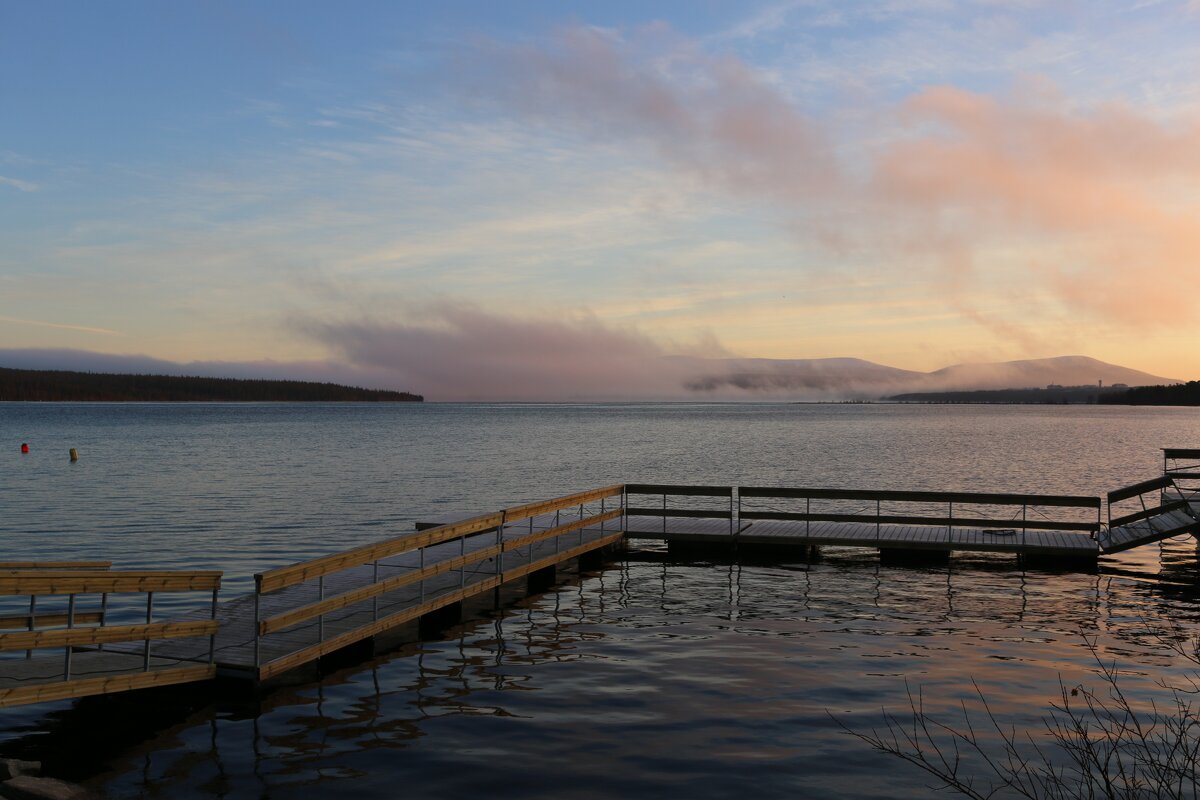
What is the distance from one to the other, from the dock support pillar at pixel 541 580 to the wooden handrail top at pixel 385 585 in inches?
29.2

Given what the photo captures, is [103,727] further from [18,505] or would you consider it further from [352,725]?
[18,505]

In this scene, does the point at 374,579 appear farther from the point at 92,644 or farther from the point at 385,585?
the point at 92,644

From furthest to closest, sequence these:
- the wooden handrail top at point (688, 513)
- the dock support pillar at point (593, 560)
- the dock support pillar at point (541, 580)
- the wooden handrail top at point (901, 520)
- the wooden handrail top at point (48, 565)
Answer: the wooden handrail top at point (688, 513)
the wooden handrail top at point (901, 520)
the dock support pillar at point (593, 560)
the dock support pillar at point (541, 580)
the wooden handrail top at point (48, 565)

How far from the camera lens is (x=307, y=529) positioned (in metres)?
30.4

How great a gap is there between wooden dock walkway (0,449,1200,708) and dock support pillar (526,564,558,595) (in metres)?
0.06

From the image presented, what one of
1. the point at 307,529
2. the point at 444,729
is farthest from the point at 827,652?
the point at 307,529

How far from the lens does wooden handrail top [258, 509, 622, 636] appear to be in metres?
12.0

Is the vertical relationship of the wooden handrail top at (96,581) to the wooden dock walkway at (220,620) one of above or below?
above

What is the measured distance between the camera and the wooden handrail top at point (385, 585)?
1198 centimetres

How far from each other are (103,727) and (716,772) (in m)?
7.21

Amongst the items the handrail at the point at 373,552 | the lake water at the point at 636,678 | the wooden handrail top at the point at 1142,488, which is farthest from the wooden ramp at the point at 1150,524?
the handrail at the point at 373,552

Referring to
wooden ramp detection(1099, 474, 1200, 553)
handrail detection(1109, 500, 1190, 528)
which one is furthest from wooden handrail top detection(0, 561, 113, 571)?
handrail detection(1109, 500, 1190, 528)

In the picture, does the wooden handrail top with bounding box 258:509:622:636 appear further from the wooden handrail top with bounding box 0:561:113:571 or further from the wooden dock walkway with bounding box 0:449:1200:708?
the wooden handrail top with bounding box 0:561:113:571

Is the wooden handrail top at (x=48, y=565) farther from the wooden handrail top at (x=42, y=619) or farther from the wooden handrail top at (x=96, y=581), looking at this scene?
the wooden handrail top at (x=96, y=581)
